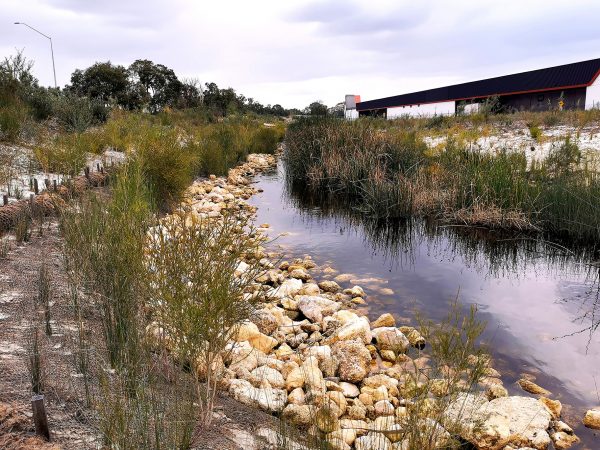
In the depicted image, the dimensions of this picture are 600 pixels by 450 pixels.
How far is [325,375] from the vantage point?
3445 millimetres

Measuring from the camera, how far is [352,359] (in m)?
3.49

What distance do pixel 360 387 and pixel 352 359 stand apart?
208 mm

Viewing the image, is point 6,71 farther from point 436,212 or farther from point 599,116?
point 599,116

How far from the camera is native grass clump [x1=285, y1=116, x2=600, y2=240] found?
7.06 meters

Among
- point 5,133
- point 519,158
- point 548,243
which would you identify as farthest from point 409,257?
point 5,133

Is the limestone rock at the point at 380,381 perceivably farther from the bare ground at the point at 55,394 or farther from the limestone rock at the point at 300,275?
the limestone rock at the point at 300,275

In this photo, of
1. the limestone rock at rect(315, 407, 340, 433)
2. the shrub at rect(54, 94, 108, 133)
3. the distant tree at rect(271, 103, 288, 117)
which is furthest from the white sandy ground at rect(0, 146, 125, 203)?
the distant tree at rect(271, 103, 288, 117)

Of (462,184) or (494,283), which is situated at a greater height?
(462,184)

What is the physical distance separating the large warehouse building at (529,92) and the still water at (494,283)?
1543 cm

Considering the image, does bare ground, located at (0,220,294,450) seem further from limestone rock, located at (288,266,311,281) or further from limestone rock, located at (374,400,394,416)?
limestone rock, located at (288,266,311,281)

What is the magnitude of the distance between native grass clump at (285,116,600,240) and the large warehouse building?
12198mm

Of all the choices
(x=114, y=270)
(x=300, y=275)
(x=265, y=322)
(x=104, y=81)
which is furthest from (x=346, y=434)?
(x=104, y=81)

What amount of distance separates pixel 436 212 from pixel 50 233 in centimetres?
617

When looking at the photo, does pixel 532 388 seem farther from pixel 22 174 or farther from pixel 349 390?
pixel 22 174
